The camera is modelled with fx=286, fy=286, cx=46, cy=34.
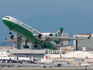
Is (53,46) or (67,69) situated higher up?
(53,46)

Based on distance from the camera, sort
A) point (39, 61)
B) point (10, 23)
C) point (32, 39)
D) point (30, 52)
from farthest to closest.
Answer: point (30, 52) < point (39, 61) < point (32, 39) < point (10, 23)

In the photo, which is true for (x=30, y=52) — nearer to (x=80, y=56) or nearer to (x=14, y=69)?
(x=80, y=56)

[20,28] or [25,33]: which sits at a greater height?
[20,28]

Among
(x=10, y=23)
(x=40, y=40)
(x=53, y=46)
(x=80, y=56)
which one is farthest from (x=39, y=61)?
(x=10, y=23)

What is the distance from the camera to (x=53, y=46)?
98500 millimetres

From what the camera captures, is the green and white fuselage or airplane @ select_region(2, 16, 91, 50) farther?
airplane @ select_region(2, 16, 91, 50)

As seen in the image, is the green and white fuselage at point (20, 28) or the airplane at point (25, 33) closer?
the green and white fuselage at point (20, 28)

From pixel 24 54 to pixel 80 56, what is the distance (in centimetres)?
3282

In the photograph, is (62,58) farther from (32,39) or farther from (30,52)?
(32,39)

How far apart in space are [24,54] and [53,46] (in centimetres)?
6175

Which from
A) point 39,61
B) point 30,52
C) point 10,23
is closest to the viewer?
point 10,23

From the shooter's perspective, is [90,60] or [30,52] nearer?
[90,60]

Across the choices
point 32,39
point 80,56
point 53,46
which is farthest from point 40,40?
point 80,56

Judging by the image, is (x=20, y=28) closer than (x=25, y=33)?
Yes
